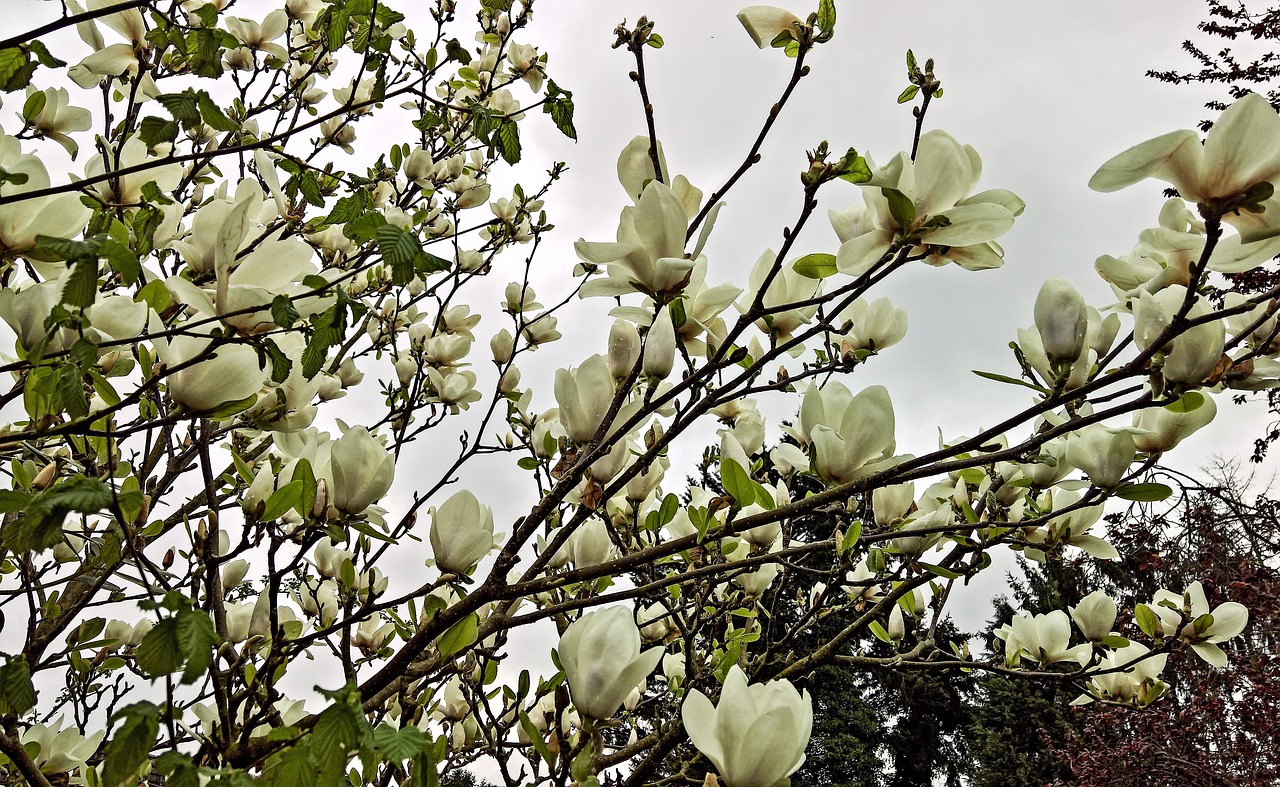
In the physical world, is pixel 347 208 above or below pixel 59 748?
above

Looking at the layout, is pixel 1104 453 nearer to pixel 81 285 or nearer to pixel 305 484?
pixel 305 484

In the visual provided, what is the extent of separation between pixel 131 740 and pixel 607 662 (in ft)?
1.34

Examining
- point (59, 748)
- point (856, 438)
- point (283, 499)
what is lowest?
point (59, 748)

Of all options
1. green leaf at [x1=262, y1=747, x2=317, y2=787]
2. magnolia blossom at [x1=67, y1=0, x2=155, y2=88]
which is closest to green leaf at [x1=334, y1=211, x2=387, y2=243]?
green leaf at [x1=262, y1=747, x2=317, y2=787]

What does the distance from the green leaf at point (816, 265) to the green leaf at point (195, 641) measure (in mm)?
626

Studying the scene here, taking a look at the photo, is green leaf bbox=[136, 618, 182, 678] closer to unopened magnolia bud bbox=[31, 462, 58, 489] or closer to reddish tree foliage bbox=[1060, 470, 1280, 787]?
unopened magnolia bud bbox=[31, 462, 58, 489]

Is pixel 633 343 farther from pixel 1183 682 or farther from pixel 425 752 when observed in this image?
pixel 1183 682

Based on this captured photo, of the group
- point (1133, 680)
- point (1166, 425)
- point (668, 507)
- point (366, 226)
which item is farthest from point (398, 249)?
point (1133, 680)

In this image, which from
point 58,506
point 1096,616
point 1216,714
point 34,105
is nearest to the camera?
point 58,506

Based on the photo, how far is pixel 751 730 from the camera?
2.22 feet

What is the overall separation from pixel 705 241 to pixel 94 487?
57cm

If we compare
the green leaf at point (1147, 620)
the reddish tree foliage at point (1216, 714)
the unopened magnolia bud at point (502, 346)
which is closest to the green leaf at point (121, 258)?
the unopened magnolia bud at point (502, 346)

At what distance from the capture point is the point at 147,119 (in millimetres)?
763

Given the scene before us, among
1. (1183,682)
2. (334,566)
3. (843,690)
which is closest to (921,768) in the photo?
(843,690)
